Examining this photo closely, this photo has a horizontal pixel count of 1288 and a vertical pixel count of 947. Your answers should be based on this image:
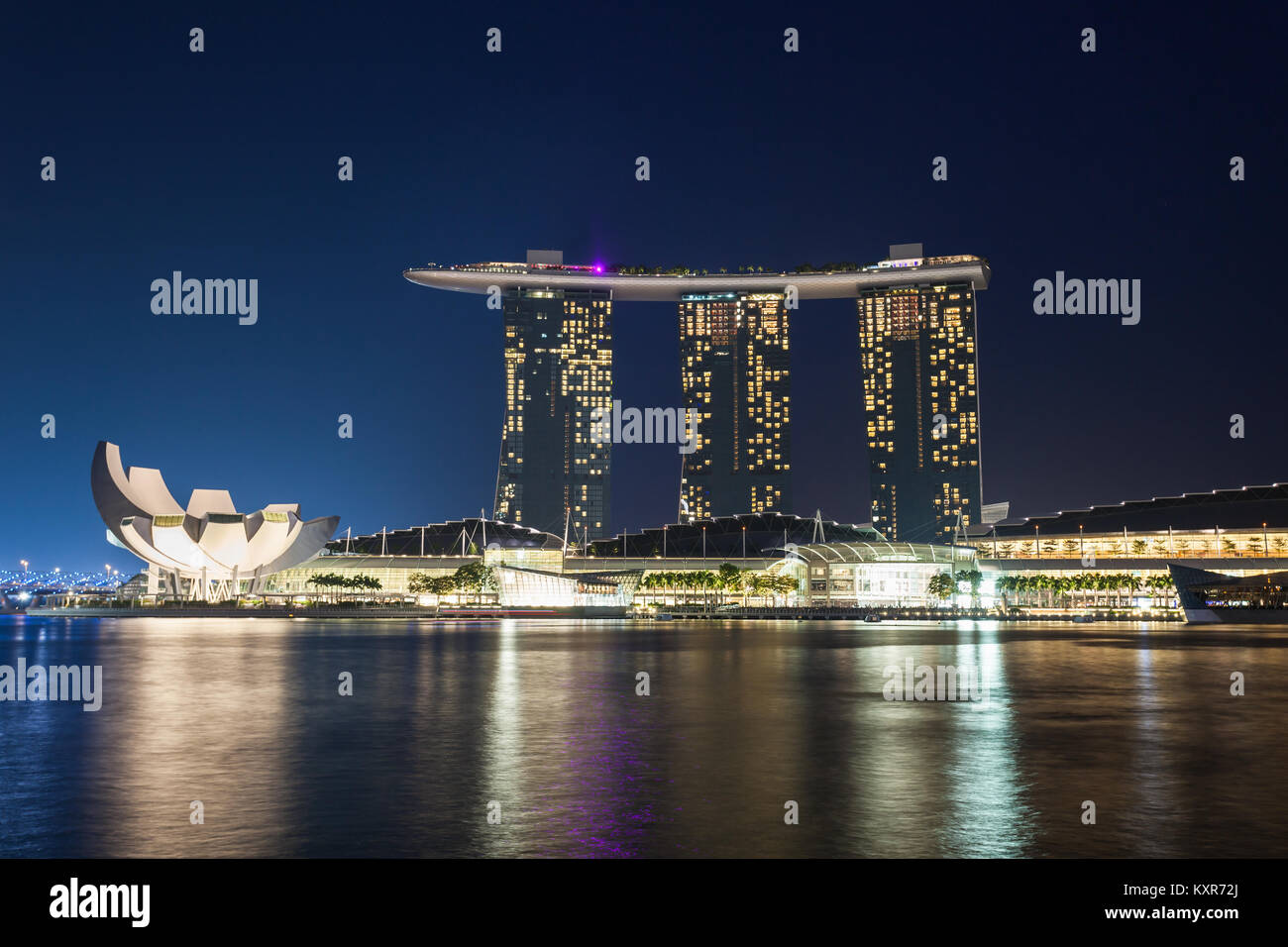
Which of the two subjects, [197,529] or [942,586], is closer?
[197,529]

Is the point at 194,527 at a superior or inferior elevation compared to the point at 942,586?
superior

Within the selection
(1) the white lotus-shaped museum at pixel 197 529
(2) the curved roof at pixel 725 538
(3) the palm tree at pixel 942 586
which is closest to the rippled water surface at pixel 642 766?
(1) the white lotus-shaped museum at pixel 197 529

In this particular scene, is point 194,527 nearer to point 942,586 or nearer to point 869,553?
point 869,553

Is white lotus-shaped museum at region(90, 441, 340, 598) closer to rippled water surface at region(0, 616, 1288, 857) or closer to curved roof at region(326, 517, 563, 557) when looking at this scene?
curved roof at region(326, 517, 563, 557)

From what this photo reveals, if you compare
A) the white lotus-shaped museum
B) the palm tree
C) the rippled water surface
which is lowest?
the palm tree

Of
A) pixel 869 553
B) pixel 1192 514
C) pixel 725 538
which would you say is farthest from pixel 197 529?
pixel 1192 514

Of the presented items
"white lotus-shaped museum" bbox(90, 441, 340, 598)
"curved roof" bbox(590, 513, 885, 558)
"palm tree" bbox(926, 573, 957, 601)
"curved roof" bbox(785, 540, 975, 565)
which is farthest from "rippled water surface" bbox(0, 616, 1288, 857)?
"curved roof" bbox(590, 513, 885, 558)

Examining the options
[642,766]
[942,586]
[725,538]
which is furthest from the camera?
[725,538]
